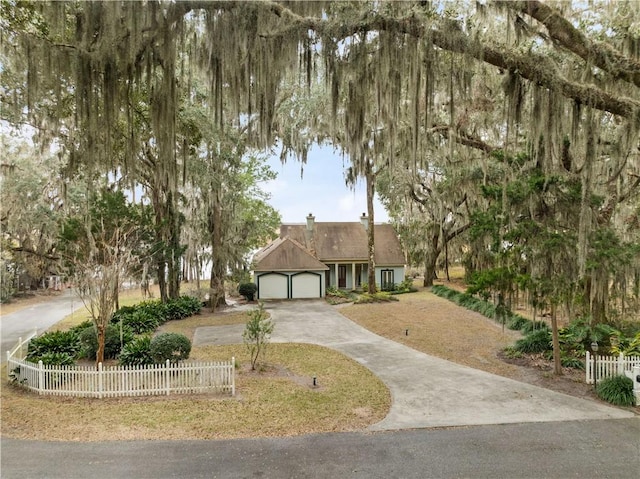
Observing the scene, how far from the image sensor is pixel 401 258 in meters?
27.9

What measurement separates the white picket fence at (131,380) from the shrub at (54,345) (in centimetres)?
119

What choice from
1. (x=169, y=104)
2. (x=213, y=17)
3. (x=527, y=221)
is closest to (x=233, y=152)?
(x=169, y=104)

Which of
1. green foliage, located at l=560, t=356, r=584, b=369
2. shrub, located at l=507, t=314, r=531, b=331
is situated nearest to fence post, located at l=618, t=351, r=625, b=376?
green foliage, located at l=560, t=356, r=584, b=369

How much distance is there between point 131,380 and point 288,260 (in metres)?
16.4

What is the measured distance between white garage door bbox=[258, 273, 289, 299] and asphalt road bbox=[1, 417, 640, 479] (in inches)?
710

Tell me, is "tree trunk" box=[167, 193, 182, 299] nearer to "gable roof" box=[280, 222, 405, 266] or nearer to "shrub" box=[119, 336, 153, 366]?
"shrub" box=[119, 336, 153, 366]

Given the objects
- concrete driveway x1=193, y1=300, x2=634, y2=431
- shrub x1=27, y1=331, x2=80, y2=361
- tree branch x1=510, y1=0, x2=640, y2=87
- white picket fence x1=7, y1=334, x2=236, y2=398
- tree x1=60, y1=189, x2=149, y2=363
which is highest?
tree branch x1=510, y1=0, x2=640, y2=87

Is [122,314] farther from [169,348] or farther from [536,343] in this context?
[536,343]

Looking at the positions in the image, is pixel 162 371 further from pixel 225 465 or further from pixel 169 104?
pixel 169 104

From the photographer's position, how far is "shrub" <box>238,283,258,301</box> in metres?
23.6

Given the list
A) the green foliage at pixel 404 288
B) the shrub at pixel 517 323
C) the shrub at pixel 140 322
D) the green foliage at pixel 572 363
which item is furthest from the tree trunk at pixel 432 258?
the shrub at pixel 140 322

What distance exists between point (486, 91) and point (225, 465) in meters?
11.7

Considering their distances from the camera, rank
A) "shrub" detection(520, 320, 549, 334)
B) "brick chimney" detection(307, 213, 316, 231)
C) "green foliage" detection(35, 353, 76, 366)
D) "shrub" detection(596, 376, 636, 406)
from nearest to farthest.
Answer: "shrub" detection(596, 376, 636, 406), "green foliage" detection(35, 353, 76, 366), "shrub" detection(520, 320, 549, 334), "brick chimney" detection(307, 213, 316, 231)

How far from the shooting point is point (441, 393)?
8.78 m
